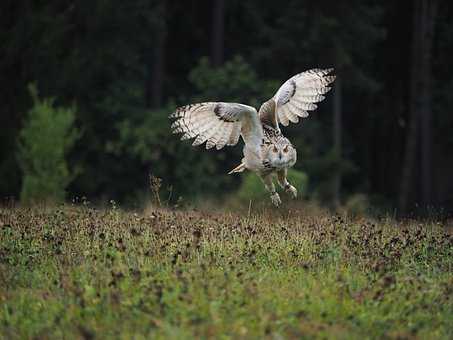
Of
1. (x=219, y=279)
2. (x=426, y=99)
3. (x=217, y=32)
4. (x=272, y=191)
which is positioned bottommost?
(x=219, y=279)

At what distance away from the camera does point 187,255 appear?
8.16 meters

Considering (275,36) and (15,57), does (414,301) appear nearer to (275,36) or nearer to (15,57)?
(15,57)

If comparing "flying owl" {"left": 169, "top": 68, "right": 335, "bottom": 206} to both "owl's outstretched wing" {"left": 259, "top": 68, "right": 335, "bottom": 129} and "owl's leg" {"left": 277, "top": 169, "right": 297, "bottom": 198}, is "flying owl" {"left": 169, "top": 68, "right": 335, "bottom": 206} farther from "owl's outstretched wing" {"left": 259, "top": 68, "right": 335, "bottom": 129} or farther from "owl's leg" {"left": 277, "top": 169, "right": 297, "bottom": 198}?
"owl's outstretched wing" {"left": 259, "top": 68, "right": 335, "bottom": 129}

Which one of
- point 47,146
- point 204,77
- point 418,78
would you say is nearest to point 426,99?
point 418,78

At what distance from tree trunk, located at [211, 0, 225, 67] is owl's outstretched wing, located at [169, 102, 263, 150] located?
2257 cm

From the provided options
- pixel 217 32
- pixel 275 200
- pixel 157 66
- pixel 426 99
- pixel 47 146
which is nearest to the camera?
pixel 275 200

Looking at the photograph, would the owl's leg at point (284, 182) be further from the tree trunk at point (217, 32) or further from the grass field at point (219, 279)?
the tree trunk at point (217, 32)

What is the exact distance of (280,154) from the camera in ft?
36.2

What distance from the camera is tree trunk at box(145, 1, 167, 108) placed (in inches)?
1255

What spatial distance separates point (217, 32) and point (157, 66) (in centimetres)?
257

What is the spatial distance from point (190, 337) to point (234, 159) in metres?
27.5

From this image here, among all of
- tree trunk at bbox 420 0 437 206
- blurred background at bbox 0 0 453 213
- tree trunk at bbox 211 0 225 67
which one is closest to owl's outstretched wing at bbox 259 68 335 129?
blurred background at bbox 0 0 453 213

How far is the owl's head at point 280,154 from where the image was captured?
11.0m

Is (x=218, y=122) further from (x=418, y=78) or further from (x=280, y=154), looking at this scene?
(x=418, y=78)
